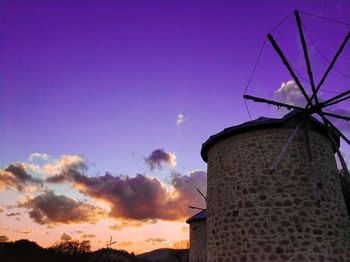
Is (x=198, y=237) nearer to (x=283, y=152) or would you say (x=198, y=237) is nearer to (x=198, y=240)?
(x=198, y=240)

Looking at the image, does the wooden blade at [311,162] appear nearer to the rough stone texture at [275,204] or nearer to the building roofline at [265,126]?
the rough stone texture at [275,204]

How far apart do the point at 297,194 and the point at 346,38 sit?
Answer: 18.0 feet

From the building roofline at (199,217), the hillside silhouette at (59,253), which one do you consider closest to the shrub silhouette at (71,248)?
the hillside silhouette at (59,253)

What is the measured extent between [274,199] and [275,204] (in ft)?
0.52

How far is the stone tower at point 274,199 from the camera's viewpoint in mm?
9414

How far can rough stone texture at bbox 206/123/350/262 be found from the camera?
9391mm

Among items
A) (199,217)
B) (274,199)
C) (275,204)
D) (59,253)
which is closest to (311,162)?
(274,199)

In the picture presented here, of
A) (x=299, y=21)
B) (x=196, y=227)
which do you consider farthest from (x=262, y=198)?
(x=196, y=227)

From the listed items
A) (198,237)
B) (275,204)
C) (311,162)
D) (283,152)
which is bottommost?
(275,204)

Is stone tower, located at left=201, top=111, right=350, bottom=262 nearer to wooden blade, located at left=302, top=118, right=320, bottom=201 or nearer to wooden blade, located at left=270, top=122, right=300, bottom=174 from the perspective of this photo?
wooden blade, located at left=302, top=118, right=320, bottom=201

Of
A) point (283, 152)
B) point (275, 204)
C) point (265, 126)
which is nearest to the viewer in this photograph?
point (275, 204)

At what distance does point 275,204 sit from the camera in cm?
984

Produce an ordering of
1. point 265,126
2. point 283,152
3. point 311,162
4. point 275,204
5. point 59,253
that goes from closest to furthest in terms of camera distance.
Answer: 1. point 275,204
2. point 283,152
3. point 311,162
4. point 265,126
5. point 59,253

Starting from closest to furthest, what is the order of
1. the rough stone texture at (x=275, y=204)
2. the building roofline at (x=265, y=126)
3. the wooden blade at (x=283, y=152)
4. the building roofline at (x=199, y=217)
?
the rough stone texture at (x=275, y=204), the wooden blade at (x=283, y=152), the building roofline at (x=265, y=126), the building roofline at (x=199, y=217)
